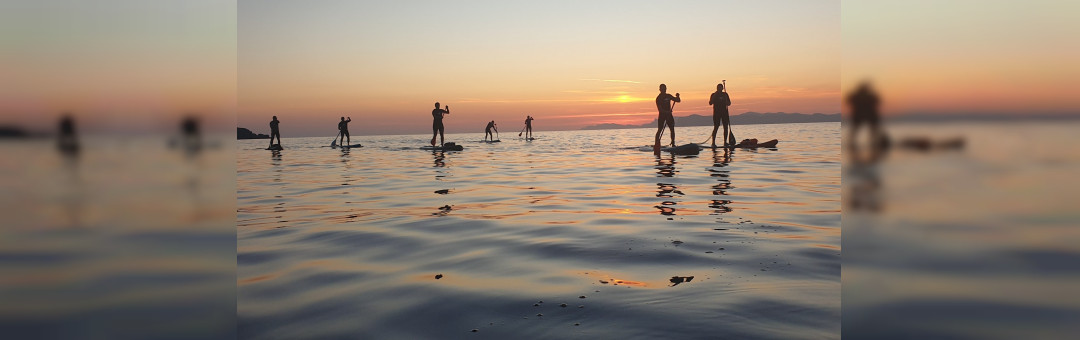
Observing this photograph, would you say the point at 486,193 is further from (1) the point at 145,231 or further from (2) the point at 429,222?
(1) the point at 145,231

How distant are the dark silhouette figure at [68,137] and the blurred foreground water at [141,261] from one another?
5 centimetres

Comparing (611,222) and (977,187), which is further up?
(977,187)

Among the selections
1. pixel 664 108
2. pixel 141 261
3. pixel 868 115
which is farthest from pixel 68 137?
pixel 664 108

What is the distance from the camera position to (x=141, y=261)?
2176 millimetres

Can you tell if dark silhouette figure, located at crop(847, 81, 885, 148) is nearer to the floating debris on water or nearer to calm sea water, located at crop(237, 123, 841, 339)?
calm sea water, located at crop(237, 123, 841, 339)

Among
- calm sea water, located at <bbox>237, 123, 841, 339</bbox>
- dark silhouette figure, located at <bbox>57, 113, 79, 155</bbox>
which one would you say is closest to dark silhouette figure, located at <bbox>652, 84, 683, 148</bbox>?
calm sea water, located at <bbox>237, 123, 841, 339</bbox>

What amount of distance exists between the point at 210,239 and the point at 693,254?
10.1 ft

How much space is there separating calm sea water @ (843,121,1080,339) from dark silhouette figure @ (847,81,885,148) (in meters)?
0.04

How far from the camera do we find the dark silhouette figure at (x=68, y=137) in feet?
5.94

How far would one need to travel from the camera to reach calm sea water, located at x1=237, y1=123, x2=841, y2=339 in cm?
262

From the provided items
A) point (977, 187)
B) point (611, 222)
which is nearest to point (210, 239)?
point (977, 187)

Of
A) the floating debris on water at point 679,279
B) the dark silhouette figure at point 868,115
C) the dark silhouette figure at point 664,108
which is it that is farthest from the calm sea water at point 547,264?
the dark silhouette figure at point 664,108

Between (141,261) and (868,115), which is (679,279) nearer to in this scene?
(868,115)

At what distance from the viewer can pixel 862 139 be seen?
1.29 meters
